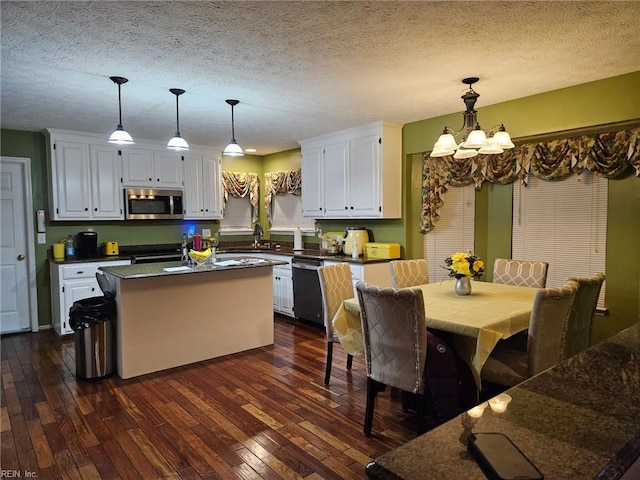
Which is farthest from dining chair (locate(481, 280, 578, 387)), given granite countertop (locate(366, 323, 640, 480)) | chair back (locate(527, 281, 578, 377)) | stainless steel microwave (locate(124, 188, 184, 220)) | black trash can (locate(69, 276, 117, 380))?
stainless steel microwave (locate(124, 188, 184, 220))

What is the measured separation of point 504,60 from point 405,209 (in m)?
2.26

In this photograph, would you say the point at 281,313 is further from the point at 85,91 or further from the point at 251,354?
the point at 85,91

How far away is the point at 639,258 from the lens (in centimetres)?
336

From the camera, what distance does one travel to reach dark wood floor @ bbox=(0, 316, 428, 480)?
2.29m

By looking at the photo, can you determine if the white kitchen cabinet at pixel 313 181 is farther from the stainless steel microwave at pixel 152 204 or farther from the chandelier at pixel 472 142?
the chandelier at pixel 472 142

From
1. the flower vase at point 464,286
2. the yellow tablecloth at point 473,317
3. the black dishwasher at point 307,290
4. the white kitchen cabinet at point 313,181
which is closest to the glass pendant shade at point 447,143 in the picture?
the flower vase at point 464,286

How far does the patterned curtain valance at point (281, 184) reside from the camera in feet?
20.7

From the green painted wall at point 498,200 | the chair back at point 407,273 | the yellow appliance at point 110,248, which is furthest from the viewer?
the yellow appliance at point 110,248

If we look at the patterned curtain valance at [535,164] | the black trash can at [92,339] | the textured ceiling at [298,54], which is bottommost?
the black trash can at [92,339]

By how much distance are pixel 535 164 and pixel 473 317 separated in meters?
2.14

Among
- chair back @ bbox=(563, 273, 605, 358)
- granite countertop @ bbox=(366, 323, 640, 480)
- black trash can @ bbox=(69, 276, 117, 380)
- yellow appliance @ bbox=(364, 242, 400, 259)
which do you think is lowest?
black trash can @ bbox=(69, 276, 117, 380)

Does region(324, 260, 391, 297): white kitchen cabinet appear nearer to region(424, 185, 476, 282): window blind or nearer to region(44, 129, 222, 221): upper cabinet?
region(424, 185, 476, 282): window blind

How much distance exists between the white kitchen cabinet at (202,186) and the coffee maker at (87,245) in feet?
4.15

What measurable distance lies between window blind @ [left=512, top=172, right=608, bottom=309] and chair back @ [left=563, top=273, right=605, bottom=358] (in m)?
1.01
